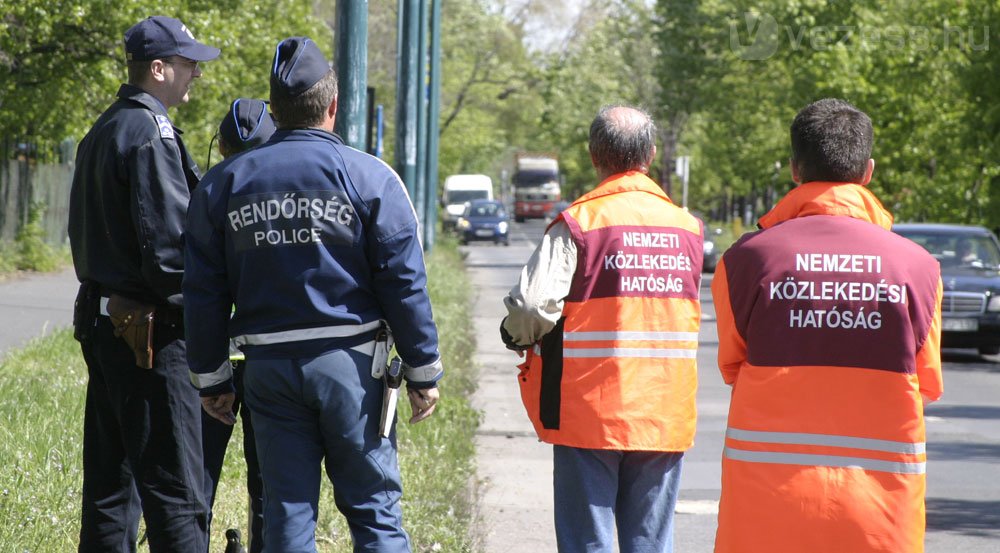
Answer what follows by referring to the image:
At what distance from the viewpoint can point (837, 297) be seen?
11.5 feet

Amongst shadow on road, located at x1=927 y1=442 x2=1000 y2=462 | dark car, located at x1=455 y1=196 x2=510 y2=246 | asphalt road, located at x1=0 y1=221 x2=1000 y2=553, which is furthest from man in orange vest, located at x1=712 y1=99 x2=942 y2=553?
dark car, located at x1=455 y1=196 x2=510 y2=246

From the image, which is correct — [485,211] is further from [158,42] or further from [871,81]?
[158,42]

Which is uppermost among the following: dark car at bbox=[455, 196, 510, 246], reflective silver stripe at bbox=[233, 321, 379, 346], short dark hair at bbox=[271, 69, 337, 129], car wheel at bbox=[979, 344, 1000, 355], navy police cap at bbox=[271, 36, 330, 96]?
navy police cap at bbox=[271, 36, 330, 96]

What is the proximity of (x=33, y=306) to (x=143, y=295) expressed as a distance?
12933 millimetres

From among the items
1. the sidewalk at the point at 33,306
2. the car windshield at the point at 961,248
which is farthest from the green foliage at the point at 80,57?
the car windshield at the point at 961,248

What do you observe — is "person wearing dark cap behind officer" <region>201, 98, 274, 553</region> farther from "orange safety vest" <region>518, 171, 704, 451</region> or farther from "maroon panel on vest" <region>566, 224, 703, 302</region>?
"maroon panel on vest" <region>566, 224, 703, 302</region>

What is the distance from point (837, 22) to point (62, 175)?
18.7 metres

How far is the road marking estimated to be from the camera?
25.2 feet

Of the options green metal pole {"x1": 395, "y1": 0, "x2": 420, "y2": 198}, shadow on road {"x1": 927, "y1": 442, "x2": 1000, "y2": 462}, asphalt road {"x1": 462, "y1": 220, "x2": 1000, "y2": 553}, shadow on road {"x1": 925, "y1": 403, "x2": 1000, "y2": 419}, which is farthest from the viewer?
green metal pole {"x1": 395, "y1": 0, "x2": 420, "y2": 198}

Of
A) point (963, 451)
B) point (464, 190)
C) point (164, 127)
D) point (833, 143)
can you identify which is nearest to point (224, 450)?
point (164, 127)

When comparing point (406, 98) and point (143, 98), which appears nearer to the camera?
point (143, 98)

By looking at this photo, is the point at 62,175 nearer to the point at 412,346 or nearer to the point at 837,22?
the point at 837,22

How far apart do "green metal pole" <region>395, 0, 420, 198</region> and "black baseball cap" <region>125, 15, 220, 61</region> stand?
14611 mm

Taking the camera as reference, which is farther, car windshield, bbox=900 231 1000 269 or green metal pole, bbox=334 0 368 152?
car windshield, bbox=900 231 1000 269
